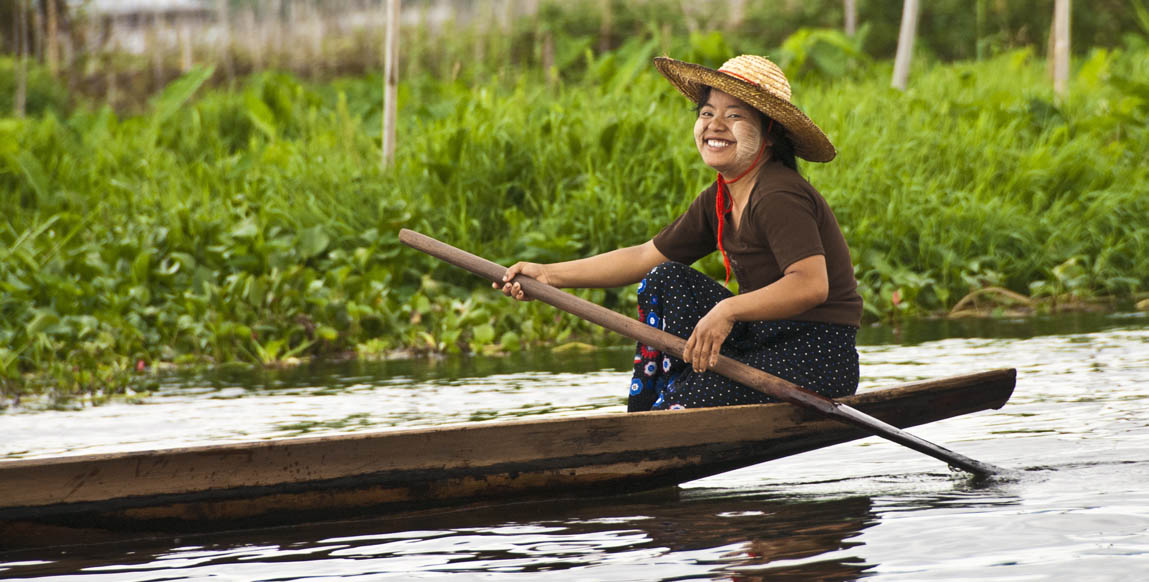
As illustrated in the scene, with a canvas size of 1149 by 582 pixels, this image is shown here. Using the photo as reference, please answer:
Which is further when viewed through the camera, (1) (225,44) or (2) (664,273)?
(1) (225,44)

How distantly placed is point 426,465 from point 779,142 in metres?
1.32

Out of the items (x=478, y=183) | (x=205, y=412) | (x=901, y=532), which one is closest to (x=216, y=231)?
(x=478, y=183)

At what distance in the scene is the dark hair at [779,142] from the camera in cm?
370

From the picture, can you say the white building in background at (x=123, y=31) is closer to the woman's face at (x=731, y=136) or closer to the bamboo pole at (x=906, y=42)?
the bamboo pole at (x=906, y=42)

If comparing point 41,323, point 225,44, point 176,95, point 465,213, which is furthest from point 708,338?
point 225,44

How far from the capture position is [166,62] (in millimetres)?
14703

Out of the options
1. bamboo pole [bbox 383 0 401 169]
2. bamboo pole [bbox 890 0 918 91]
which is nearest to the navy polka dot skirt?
bamboo pole [bbox 383 0 401 169]

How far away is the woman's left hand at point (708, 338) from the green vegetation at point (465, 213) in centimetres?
337

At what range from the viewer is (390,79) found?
26.4 feet

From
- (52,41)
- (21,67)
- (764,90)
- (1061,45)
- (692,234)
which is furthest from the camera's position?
(52,41)

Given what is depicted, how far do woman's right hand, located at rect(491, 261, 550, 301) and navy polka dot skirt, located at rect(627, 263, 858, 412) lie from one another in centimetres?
32

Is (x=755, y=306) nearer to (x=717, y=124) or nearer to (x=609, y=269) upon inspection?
(x=717, y=124)

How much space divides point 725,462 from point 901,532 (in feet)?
1.99

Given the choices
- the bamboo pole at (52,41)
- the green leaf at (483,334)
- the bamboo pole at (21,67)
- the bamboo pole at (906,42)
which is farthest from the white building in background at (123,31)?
the green leaf at (483,334)
